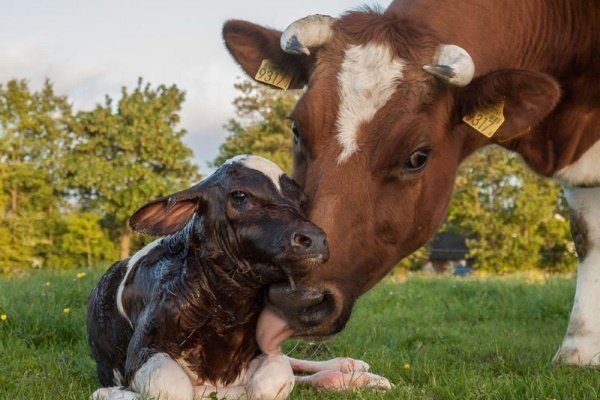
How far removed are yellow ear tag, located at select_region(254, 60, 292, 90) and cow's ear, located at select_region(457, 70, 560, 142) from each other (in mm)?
1142

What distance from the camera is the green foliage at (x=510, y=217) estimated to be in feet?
135

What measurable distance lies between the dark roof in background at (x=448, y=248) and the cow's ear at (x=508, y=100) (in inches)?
1860

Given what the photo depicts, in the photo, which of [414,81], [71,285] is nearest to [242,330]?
[414,81]

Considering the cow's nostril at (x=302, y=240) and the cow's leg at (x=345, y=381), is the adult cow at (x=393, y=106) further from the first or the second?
the cow's leg at (x=345, y=381)

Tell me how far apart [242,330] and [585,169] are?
3511 mm

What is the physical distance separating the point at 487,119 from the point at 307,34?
1.14m

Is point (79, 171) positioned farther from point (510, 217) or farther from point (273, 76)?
point (273, 76)

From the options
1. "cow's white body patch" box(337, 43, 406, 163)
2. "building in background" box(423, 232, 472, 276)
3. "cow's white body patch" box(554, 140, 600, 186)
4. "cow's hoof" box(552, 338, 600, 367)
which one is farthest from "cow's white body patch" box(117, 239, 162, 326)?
"building in background" box(423, 232, 472, 276)

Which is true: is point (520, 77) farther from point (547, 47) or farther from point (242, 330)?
point (242, 330)

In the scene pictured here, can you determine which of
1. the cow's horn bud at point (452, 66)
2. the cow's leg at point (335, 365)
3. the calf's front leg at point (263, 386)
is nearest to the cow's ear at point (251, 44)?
the cow's horn bud at point (452, 66)

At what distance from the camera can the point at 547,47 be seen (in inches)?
223

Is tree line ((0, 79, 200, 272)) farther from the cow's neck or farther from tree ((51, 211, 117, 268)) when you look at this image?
the cow's neck

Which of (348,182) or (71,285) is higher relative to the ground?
(348,182)

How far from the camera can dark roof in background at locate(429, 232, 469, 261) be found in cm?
5253
